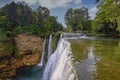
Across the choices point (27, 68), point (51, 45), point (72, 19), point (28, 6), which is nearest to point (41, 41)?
point (51, 45)

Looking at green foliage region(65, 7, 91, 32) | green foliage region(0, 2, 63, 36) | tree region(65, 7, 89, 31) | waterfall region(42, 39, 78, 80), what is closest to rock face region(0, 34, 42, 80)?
green foliage region(0, 2, 63, 36)

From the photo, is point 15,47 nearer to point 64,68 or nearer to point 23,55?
point 23,55

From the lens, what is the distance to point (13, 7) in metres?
43.3

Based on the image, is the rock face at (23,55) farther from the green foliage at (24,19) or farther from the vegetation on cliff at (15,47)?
the green foliage at (24,19)

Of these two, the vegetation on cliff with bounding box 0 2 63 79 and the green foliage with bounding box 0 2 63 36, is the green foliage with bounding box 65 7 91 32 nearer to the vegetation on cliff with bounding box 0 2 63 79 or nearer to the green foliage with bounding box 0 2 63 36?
the green foliage with bounding box 0 2 63 36

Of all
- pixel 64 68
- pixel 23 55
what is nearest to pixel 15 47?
pixel 23 55

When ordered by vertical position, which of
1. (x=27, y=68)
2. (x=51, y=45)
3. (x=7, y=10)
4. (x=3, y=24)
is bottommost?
(x=27, y=68)

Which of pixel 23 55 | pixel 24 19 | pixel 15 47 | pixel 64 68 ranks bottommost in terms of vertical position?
pixel 23 55

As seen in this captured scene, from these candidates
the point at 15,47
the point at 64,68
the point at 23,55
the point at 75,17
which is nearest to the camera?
the point at 64,68

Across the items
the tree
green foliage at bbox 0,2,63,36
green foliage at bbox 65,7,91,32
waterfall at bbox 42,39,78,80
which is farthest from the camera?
the tree

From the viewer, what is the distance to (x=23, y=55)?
27.1 m

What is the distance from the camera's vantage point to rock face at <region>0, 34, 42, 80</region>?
23.8m

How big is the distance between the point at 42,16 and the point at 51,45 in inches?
952

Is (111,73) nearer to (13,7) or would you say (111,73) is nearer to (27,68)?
(27,68)
